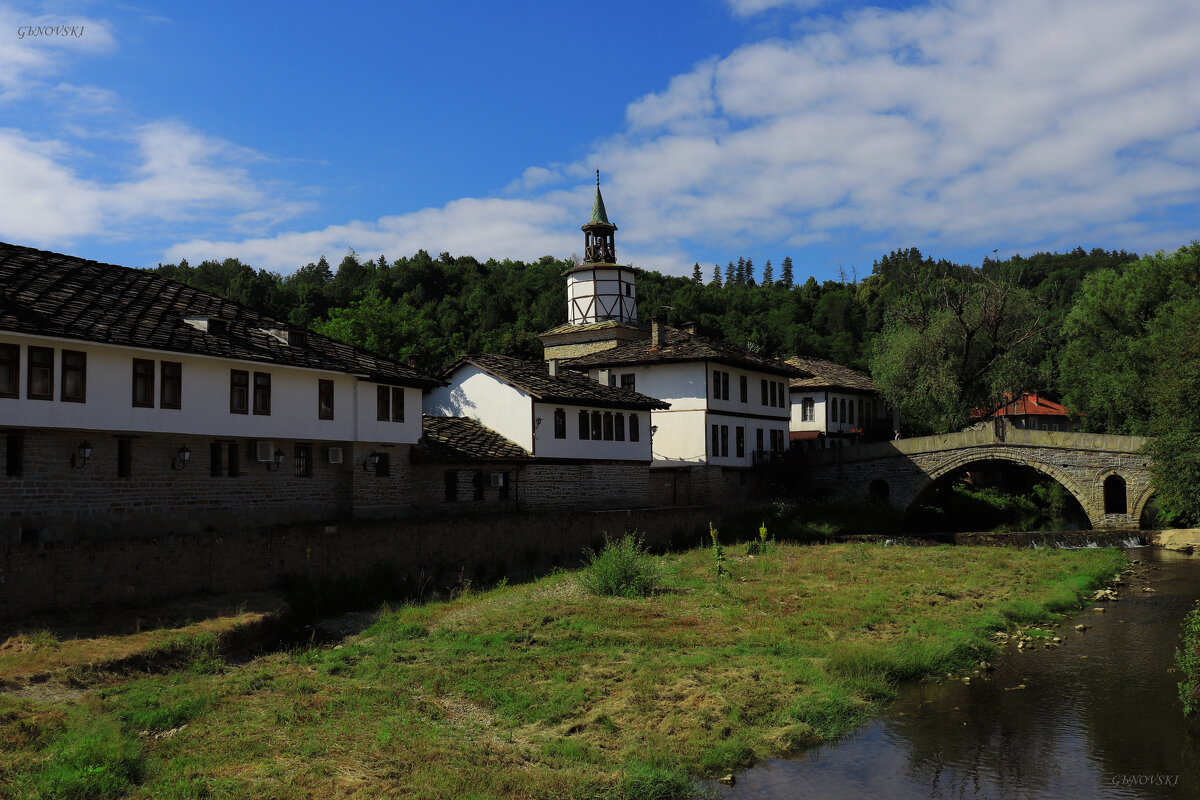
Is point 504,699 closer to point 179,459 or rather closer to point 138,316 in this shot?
point 179,459

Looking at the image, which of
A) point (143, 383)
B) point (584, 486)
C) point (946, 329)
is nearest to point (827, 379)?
point (946, 329)

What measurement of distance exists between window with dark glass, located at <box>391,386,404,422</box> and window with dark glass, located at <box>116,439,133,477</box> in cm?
722

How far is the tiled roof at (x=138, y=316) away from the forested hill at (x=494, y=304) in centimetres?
2546

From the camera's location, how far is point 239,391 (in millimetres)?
21891

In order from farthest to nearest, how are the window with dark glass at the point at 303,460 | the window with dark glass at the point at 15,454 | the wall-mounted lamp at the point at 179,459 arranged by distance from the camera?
1. the window with dark glass at the point at 303,460
2. the wall-mounted lamp at the point at 179,459
3. the window with dark glass at the point at 15,454

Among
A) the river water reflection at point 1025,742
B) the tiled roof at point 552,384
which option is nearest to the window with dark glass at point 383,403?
the tiled roof at point 552,384

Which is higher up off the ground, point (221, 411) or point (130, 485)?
point (221, 411)

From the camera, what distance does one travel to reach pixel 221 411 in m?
21.4

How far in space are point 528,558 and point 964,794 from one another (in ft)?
55.8

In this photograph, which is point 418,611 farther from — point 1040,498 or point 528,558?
point 1040,498

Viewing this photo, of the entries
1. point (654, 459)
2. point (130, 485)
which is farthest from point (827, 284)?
point (130, 485)

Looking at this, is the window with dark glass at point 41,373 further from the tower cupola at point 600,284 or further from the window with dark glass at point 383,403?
the tower cupola at point 600,284

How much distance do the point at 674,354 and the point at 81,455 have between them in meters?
24.8

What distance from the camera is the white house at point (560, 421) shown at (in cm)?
3080
